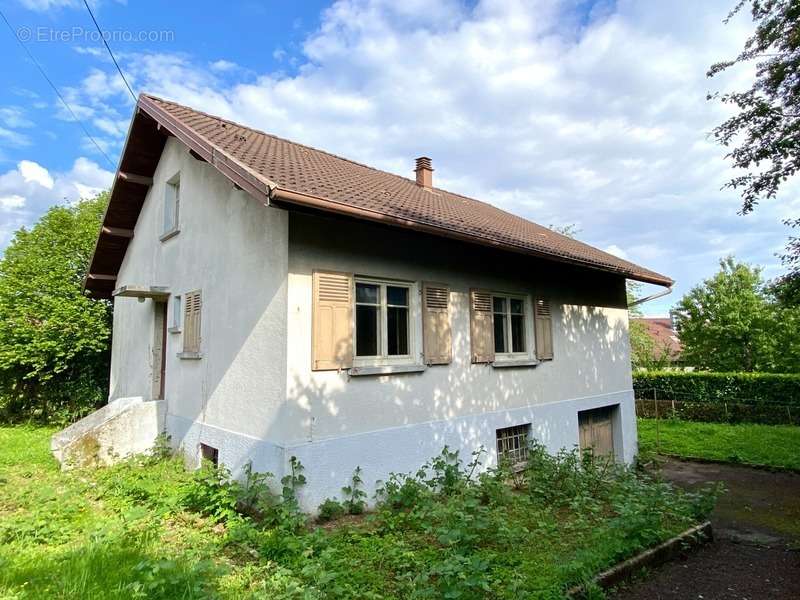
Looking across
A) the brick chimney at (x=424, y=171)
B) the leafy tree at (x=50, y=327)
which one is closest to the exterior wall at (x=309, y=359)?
the brick chimney at (x=424, y=171)

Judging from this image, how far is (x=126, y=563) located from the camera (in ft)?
13.8

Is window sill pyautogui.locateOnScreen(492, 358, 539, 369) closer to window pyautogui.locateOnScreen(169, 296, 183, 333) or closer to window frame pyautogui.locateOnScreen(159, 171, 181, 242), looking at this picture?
window pyautogui.locateOnScreen(169, 296, 183, 333)

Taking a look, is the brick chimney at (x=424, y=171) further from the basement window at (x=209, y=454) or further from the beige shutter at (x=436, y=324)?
the basement window at (x=209, y=454)

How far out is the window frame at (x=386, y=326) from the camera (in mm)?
6465

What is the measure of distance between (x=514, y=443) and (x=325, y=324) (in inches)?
180

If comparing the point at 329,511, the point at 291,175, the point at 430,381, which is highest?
the point at 291,175

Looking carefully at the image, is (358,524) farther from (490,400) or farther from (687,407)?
(687,407)

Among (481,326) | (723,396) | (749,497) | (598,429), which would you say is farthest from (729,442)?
(481,326)

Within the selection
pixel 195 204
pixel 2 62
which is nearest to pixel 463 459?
pixel 195 204

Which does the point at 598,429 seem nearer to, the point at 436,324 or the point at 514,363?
the point at 514,363

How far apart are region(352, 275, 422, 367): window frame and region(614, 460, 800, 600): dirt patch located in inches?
147

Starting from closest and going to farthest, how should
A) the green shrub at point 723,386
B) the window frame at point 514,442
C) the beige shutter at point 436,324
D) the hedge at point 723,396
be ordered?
the beige shutter at point 436,324 → the window frame at point 514,442 → the hedge at point 723,396 → the green shrub at point 723,386

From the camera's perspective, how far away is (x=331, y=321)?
604cm

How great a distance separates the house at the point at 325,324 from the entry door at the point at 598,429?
5 cm
